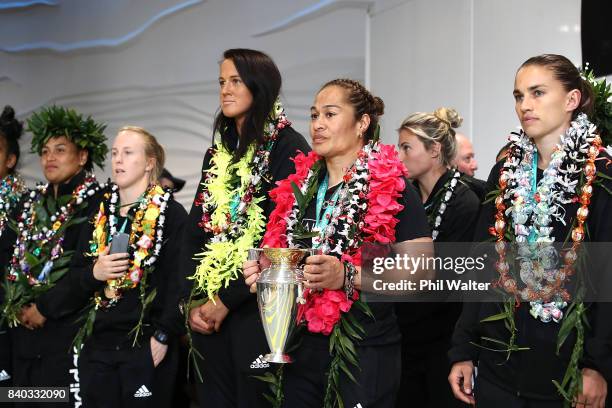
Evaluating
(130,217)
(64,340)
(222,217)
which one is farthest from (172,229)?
(64,340)

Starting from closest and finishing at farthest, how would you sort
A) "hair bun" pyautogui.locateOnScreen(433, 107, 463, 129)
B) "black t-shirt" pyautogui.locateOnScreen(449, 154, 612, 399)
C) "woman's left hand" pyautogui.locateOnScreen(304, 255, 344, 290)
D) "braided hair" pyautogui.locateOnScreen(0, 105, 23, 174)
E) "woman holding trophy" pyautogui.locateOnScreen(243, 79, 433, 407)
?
"black t-shirt" pyautogui.locateOnScreen(449, 154, 612, 399) < "woman's left hand" pyautogui.locateOnScreen(304, 255, 344, 290) < "woman holding trophy" pyautogui.locateOnScreen(243, 79, 433, 407) < "hair bun" pyautogui.locateOnScreen(433, 107, 463, 129) < "braided hair" pyautogui.locateOnScreen(0, 105, 23, 174)

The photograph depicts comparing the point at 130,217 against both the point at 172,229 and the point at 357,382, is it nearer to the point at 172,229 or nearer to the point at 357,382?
the point at 172,229

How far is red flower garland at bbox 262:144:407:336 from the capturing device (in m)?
2.74

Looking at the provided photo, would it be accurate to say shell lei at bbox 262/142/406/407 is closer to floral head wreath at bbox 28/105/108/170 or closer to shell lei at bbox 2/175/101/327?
shell lei at bbox 2/175/101/327

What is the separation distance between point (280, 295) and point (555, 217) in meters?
0.90

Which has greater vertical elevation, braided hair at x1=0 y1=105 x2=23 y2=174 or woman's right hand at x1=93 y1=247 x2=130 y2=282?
braided hair at x1=0 y1=105 x2=23 y2=174

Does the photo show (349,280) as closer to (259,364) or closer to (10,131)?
(259,364)

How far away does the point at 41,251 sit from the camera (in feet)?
14.4

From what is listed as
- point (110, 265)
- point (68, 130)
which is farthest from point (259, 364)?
point (68, 130)

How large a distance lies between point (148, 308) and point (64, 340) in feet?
2.28

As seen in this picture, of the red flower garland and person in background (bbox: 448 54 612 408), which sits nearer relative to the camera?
person in background (bbox: 448 54 612 408)

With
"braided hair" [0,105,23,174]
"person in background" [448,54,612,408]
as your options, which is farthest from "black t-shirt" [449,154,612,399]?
"braided hair" [0,105,23,174]

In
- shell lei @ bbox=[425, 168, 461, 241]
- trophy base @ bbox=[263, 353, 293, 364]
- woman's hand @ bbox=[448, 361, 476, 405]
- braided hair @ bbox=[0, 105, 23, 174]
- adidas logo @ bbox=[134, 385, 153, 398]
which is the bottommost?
adidas logo @ bbox=[134, 385, 153, 398]

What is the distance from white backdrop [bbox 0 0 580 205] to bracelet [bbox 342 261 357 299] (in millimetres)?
2229
